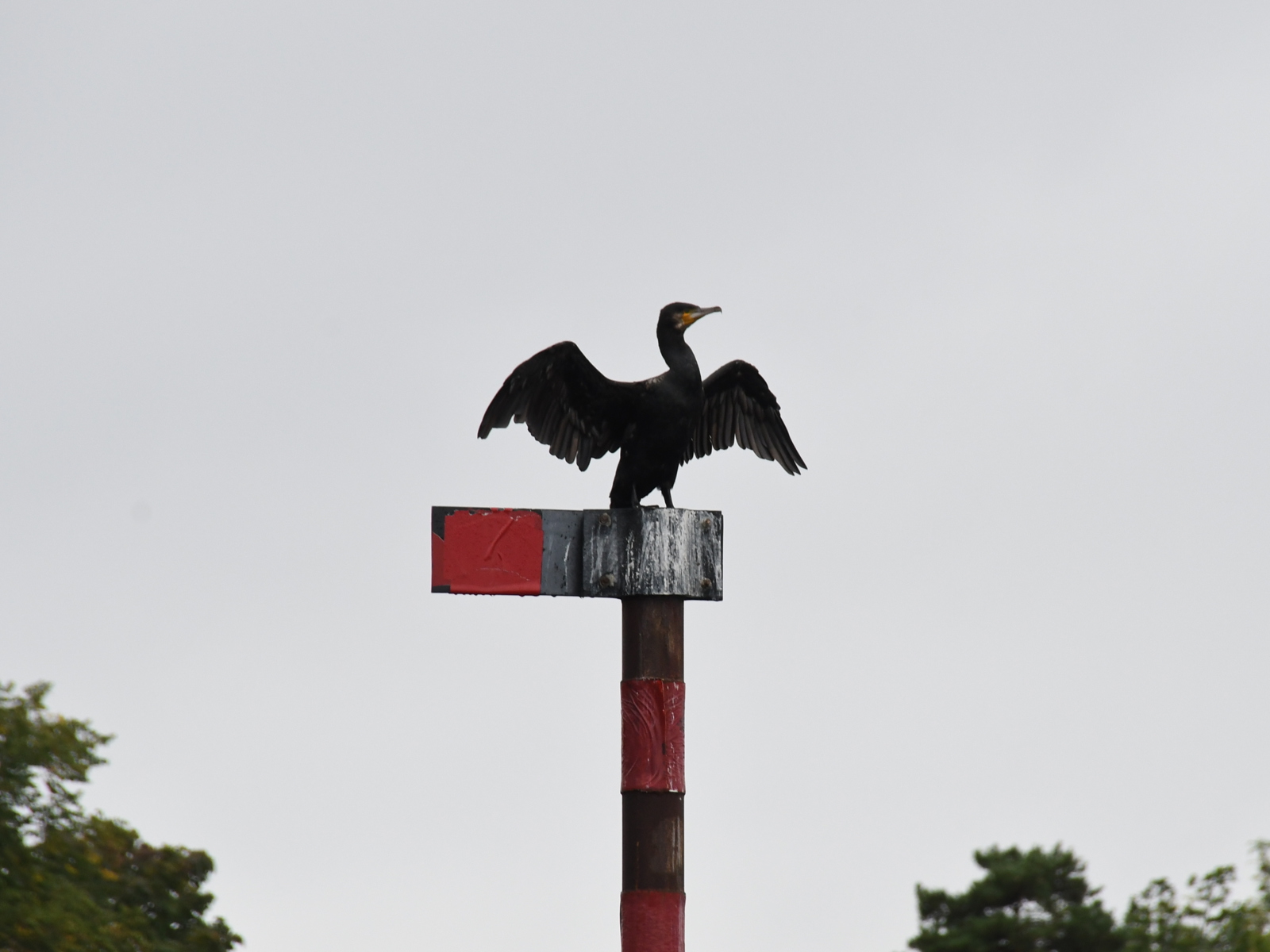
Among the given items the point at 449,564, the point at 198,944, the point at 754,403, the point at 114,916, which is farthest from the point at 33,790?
the point at 754,403

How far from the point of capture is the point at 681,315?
1080 centimetres

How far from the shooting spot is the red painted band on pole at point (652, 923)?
9719 millimetres

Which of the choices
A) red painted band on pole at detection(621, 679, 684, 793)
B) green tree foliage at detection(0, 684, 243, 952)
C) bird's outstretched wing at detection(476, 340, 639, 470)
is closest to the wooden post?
red painted band on pole at detection(621, 679, 684, 793)

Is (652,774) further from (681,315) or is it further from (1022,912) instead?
(1022,912)

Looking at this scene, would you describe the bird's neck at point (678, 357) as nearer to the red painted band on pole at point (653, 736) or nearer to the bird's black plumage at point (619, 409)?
the bird's black plumage at point (619, 409)

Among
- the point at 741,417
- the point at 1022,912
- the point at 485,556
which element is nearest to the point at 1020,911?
the point at 1022,912

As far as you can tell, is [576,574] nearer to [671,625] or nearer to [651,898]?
[671,625]

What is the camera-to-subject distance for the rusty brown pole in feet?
32.0

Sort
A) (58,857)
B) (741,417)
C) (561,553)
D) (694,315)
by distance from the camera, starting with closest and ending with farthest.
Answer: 1. (561,553)
2. (694,315)
3. (741,417)
4. (58,857)

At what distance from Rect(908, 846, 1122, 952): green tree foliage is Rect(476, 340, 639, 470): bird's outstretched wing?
10.5 metres

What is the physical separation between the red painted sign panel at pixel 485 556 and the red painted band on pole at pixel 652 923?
175 cm

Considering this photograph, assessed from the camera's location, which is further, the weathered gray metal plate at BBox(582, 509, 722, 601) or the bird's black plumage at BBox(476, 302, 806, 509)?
the bird's black plumage at BBox(476, 302, 806, 509)

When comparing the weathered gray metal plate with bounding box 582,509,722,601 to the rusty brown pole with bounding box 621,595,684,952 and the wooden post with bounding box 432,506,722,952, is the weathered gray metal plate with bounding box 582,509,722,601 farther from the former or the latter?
the rusty brown pole with bounding box 621,595,684,952

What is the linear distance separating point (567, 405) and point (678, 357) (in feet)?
2.48
